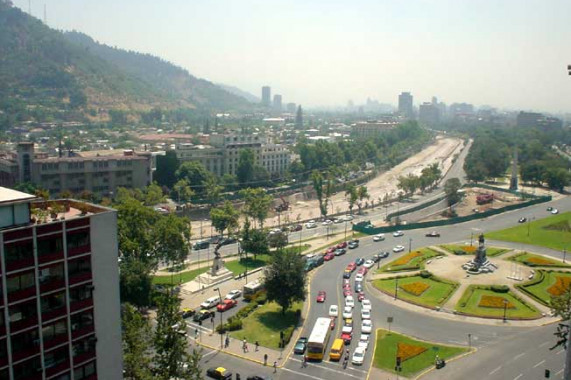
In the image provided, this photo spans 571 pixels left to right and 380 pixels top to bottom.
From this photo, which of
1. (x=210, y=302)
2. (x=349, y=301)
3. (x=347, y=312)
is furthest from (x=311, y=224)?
(x=347, y=312)

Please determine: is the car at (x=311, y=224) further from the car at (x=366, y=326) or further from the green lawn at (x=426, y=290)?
the car at (x=366, y=326)

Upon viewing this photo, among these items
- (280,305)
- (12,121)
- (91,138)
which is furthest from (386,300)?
(12,121)

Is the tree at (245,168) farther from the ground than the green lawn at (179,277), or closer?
farther from the ground

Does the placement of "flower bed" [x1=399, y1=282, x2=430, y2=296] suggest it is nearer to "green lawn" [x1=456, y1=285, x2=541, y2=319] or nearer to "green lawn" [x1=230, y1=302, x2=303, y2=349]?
"green lawn" [x1=456, y1=285, x2=541, y2=319]

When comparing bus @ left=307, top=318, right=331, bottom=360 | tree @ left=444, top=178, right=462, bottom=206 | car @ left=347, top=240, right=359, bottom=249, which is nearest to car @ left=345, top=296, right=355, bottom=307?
bus @ left=307, top=318, right=331, bottom=360

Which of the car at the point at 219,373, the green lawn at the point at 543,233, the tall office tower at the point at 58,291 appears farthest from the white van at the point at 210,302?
the green lawn at the point at 543,233

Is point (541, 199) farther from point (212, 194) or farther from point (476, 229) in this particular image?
point (212, 194)

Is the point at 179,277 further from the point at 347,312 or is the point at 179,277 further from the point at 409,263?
the point at 409,263
